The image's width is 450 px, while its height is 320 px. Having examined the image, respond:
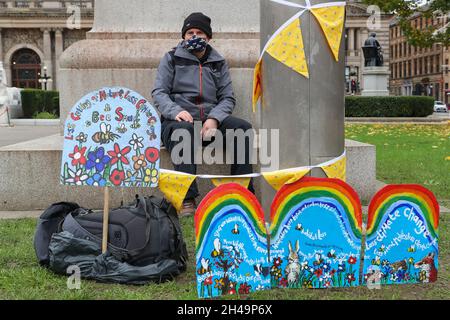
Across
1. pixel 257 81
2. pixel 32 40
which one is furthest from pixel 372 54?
pixel 32 40

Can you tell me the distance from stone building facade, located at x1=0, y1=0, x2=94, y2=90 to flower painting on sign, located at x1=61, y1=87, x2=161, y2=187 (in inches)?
2654

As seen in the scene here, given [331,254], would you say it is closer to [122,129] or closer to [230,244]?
[230,244]

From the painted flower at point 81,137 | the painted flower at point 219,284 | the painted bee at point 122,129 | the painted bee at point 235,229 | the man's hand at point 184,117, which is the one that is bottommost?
the painted flower at point 219,284

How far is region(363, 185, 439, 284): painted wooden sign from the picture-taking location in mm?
3189

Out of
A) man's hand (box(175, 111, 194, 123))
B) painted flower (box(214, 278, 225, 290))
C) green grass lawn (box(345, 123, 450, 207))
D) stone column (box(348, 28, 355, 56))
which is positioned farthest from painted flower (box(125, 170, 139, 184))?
stone column (box(348, 28, 355, 56))

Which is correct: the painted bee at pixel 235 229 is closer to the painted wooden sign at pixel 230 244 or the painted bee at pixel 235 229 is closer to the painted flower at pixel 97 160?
the painted wooden sign at pixel 230 244

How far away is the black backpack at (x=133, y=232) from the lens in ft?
11.0

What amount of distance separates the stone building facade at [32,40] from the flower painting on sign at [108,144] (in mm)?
67410

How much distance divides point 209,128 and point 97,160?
55.1 inches

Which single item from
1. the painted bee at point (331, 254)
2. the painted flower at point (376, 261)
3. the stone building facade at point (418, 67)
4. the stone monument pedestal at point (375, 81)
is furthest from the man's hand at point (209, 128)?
the stone building facade at point (418, 67)

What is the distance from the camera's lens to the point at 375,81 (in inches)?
1150

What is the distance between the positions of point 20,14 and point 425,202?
72.3 m

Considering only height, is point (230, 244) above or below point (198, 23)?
below
